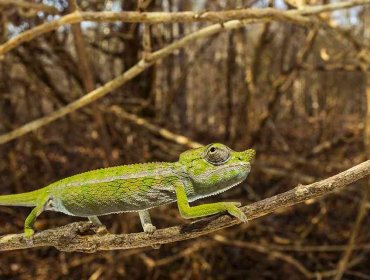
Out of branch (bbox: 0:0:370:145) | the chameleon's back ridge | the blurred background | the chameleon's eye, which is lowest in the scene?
the blurred background

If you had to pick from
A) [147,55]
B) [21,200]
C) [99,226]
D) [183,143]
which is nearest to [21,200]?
[21,200]

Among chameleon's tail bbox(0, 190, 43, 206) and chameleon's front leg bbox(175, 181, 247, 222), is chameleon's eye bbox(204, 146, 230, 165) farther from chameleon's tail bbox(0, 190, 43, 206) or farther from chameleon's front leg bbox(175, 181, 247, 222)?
chameleon's tail bbox(0, 190, 43, 206)

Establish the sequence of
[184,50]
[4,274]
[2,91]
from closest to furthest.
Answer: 1. [4,274]
2. [2,91]
3. [184,50]

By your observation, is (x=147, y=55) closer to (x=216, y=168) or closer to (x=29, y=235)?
(x=29, y=235)

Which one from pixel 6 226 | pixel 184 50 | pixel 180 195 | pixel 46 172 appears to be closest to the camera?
pixel 180 195

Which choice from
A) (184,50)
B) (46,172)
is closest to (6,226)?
(46,172)

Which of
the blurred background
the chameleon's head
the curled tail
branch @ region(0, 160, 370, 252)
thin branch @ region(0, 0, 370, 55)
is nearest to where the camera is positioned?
the chameleon's head

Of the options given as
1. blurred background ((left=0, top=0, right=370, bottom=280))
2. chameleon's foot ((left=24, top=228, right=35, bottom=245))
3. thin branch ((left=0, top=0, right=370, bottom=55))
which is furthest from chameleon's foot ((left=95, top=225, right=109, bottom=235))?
blurred background ((left=0, top=0, right=370, bottom=280))

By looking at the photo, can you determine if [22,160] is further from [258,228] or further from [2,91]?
[258,228]
